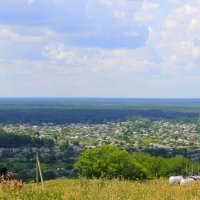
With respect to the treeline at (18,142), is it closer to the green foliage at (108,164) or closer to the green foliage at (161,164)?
the green foliage at (161,164)

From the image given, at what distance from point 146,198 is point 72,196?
1.80 m

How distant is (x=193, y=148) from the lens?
13350 centimetres

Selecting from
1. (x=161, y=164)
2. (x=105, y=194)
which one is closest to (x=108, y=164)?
(x=161, y=164)

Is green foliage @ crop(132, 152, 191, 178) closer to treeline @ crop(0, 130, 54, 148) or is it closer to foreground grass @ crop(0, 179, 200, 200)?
foreground grass @ crop(0, 179, 200, 200)

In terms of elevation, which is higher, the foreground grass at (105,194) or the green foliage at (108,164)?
the foreground grass at (105,194)

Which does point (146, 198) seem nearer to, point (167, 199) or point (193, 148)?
point (167, 199)

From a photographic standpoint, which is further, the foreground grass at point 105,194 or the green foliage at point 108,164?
the green foliage at point 108,164

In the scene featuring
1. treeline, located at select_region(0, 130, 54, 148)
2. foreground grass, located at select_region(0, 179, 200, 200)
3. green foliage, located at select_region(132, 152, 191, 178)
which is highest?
foreground grass, located at select_region(0, 179, 200, 200)

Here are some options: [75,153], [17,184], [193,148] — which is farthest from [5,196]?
[193,148]

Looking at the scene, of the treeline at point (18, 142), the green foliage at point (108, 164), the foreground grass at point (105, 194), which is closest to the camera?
the foreground grass at point (105, 194)

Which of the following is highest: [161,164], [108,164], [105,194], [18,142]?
[105,194]

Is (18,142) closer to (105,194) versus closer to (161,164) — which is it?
(161,164)

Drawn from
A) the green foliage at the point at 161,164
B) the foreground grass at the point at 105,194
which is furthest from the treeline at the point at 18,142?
the foreground grass at the point at 105,194

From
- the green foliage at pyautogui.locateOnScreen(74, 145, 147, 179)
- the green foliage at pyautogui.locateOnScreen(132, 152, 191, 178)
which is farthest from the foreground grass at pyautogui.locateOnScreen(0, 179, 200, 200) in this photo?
the green foliage at pyautogui.locateOnScreen(132, 152, 191, 178)
